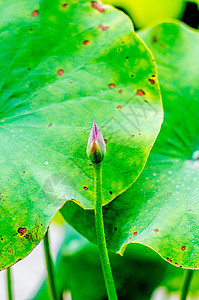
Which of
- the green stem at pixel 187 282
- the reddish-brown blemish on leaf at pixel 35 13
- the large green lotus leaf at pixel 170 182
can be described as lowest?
the green stem at pixel 187 282

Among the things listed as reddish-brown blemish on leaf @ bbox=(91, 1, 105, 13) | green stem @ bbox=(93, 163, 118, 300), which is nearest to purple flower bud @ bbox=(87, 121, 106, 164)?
green stem @ bbox=(93, 163, 118, 300)

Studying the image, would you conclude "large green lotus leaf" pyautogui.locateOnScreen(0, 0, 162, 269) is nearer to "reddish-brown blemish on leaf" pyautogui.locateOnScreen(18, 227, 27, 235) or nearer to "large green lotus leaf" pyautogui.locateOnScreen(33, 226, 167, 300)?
"reddish-brown blemish on leaf" pyautogui.locateOnScreen(18, 227, 27, 235)

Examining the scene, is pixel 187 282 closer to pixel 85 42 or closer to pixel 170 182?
pixel 170 182

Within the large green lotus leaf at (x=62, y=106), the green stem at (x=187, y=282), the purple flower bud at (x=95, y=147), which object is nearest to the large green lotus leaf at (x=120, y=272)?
the green stem at (x=187, y=282)

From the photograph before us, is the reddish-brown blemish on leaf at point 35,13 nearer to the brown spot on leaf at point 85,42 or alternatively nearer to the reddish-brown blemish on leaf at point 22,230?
the brown spot on leaf at point 85,42

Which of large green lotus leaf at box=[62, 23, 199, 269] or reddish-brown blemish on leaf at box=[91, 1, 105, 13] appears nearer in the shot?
large green lotus leaf at box=[62, 23, 199, 269]

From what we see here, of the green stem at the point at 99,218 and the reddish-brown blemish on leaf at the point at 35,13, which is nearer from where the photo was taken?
the green stem at the point at 99,218
